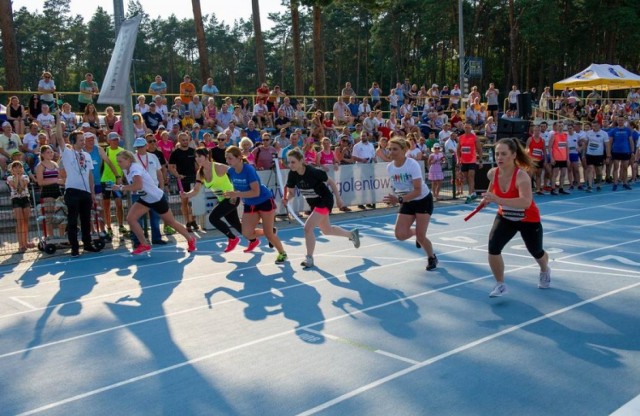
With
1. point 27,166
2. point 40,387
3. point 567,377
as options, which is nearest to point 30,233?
point 27,166

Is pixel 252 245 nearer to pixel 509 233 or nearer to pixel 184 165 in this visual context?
pixel 184 165

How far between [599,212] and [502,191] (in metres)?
8.93

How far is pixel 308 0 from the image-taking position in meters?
27.5

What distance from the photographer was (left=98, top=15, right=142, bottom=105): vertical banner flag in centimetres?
1041

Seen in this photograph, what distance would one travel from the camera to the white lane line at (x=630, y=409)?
173 inches

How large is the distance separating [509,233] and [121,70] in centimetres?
675

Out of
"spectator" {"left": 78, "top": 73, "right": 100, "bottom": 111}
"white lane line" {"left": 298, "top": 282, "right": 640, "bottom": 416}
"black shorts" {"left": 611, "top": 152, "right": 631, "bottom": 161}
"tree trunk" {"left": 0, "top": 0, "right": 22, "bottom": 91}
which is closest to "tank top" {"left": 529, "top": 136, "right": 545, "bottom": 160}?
"black shorts" {"left": 611, "top": 152, "right": 631, "bottom": 161}

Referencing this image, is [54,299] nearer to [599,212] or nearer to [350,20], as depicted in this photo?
[599,212]

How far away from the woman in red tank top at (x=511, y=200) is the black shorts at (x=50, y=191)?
7866 mm

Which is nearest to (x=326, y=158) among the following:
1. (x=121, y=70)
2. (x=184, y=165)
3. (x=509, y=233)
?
(x=184, y=165)

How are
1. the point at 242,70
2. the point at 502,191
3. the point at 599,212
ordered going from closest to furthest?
the point at 502,191, the point at 599,212, the point at 242,70

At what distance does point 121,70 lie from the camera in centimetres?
1057

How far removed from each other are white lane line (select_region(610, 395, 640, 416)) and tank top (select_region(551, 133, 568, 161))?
15.2 meters

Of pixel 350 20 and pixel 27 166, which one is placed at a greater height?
pixel 350 20
